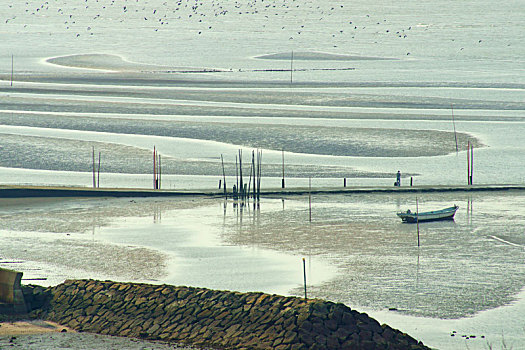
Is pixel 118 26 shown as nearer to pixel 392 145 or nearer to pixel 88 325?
pixel 392 145

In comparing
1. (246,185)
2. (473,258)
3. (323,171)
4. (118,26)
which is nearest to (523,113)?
(323,171)

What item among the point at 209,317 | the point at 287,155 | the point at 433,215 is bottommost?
the point at 209,317

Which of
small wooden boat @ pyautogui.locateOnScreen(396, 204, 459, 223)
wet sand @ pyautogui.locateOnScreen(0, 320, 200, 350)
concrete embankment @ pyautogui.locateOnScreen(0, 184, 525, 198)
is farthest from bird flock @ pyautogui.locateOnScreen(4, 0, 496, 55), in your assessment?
wet sand @ pyautogui.locateOnScreen(0, 320, 200, 350)

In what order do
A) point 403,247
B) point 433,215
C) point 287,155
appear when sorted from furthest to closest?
1. point 287,155
2. point 433,215
3. point 403,247

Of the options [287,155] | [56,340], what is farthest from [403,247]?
[287,155]

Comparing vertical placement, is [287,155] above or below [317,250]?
→ above

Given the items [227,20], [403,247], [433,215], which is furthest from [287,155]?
[227,20]

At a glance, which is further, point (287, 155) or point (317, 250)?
point (287, 155)

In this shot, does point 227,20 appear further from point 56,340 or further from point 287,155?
point 56,340

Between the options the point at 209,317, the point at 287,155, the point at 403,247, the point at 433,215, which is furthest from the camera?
the point at 287,155
